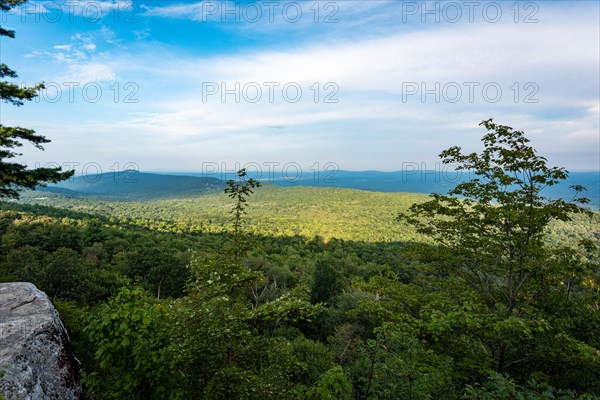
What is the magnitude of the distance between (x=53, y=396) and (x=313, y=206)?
170m

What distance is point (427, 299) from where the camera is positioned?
382 inches

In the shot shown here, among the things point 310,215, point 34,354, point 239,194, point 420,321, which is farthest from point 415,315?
point 310,215

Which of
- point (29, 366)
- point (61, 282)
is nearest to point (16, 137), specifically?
point (61, 282)

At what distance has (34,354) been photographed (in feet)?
20.0

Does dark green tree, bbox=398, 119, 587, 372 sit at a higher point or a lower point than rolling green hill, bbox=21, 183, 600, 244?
higher

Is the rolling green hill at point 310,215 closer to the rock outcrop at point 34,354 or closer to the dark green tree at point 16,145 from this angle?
the dark green tree at point 16,145

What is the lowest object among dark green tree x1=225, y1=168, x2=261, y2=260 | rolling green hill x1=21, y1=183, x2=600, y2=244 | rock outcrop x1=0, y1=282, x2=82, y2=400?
rolling green hill x1=21, y1=183, x2=600, y2=244

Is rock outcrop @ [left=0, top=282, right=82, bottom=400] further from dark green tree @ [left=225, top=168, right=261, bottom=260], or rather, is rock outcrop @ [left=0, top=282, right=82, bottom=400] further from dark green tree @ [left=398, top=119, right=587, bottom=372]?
dark green tree @ [left=398, top=119, right=587, bottom=372]

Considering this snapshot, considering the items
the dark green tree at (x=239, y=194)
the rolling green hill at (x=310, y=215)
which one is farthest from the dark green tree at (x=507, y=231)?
the rolling green hill at (x=310, y=215)

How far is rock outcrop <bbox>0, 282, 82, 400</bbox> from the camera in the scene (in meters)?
5.54

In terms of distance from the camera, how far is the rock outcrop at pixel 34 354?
5.54 meters

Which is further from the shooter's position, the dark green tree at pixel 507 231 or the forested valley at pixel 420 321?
the dark green tree at pixel 507 231

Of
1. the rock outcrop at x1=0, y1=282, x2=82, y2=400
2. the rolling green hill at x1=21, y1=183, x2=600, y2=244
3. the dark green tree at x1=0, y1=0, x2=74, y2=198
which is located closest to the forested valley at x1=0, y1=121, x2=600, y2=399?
the rock outcrop at x1=0, y1=282, x2=82, y2=400

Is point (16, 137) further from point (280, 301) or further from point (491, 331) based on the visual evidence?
point (491, 331)
